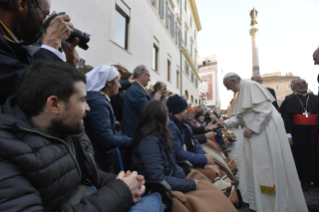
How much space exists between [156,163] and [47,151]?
3.50 ft

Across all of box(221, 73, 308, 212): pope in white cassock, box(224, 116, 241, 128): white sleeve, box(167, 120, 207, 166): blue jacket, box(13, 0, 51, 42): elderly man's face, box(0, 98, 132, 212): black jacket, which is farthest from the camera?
box(224, 116, 241, 128): white sleeve

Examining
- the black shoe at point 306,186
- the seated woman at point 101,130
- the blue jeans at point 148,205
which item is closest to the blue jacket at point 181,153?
the seated woman at point 101,130

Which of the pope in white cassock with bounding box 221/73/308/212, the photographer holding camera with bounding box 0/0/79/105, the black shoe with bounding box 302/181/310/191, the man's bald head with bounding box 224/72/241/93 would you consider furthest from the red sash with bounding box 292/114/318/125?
the photographer holding camera with bounding box 0/0/79/105

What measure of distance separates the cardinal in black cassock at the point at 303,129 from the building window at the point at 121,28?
18.3ft

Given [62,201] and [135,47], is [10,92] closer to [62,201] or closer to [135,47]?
[62,201]

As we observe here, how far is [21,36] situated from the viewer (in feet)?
4.14

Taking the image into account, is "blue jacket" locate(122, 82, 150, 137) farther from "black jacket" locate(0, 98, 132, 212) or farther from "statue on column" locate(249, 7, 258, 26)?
"statue on column" locate(249, 7, 258, 26)

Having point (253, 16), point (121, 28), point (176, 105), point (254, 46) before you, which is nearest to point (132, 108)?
point (176, 105)

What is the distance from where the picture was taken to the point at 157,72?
11.1 meters

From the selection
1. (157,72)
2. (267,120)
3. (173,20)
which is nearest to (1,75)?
(267,120)

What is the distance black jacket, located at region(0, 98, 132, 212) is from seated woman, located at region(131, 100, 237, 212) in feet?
2.39

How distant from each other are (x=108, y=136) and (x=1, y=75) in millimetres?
1126

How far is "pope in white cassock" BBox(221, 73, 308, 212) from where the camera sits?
9.05 ft

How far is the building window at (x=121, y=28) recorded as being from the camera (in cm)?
719
